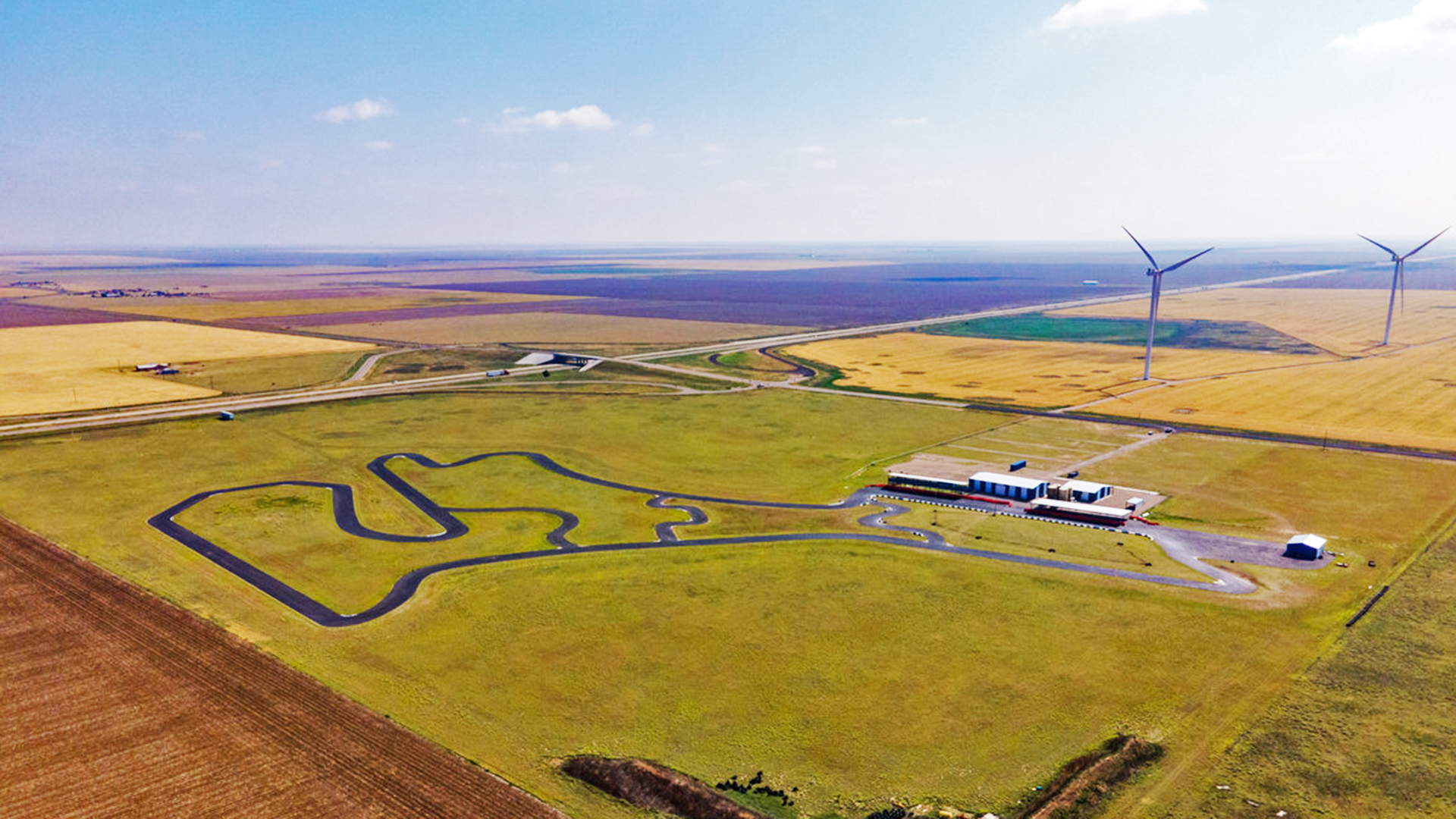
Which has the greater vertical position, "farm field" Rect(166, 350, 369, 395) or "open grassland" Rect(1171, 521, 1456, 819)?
"farm field" Rect(166, 350, 369, 395)

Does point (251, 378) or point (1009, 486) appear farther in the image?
point (251, 378)

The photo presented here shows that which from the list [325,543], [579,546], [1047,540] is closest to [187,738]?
[325,543]

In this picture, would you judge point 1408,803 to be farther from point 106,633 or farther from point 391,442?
point 391,442

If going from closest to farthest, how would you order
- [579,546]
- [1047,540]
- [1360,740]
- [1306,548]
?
1. [1360,740]
2. [1306,548]
3. [579,546]
4. [1047,540]

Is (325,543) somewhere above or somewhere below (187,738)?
above

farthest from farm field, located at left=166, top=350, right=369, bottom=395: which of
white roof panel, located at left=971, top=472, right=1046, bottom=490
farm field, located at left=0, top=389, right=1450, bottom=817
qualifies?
white roof panel, located at left=971, top=472, right=1046, bottom=490

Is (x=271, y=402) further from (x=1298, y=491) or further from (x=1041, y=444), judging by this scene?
(x=1298, y=491)

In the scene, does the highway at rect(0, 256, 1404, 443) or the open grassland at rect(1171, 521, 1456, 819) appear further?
the highway at rect(0, 256, 1404, 443)

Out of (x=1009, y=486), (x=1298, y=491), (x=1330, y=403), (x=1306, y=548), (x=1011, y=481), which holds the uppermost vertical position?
(x=1330, y=403)

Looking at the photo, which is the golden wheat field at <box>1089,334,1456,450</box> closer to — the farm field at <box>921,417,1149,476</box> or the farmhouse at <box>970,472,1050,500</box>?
the farm field at <box>921,417,1149,476</box>
